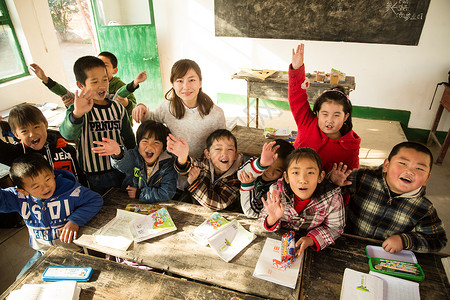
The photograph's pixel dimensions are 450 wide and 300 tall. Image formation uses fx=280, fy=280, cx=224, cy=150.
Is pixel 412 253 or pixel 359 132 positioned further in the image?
pixel 359 132

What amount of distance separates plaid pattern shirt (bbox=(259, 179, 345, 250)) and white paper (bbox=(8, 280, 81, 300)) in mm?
952

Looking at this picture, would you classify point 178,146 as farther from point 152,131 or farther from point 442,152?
point 442,152

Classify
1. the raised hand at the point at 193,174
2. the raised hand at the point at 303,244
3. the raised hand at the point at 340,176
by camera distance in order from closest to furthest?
1. the raised hand at the point at 303,244
2. the raised hand at the point at 340,176
3. the raised hand at the point at 193,174

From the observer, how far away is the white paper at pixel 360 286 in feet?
3.84

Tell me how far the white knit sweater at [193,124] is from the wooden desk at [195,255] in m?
0.57

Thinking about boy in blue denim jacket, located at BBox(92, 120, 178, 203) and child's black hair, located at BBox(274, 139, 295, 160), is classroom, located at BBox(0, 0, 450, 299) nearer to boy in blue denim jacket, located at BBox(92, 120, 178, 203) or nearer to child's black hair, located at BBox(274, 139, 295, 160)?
boy in blue denim jacket, located at BBox(92, 120, 178, 203)

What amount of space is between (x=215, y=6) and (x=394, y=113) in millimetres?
3530

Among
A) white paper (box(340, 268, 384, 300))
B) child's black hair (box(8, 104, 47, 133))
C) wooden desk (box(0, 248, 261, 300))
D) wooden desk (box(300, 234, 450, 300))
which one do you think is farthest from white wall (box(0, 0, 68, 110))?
white paper (box(340, 268, 384, 300))

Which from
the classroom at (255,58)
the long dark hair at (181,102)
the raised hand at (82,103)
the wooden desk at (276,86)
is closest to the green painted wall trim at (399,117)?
the classroom at (255,58)

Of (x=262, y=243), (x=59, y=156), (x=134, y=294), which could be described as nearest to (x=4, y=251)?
(x=59, y=156)

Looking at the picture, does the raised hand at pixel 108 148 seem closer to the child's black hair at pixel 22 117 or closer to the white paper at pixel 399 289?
the child's black hair at pixel 22 117

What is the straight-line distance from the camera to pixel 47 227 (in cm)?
161

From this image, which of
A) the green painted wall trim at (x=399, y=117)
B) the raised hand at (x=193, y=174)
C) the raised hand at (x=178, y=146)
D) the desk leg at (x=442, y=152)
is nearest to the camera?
the raised hand at (x=178, y=146)

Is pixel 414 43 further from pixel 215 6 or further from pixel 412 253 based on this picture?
pixel 412 253
